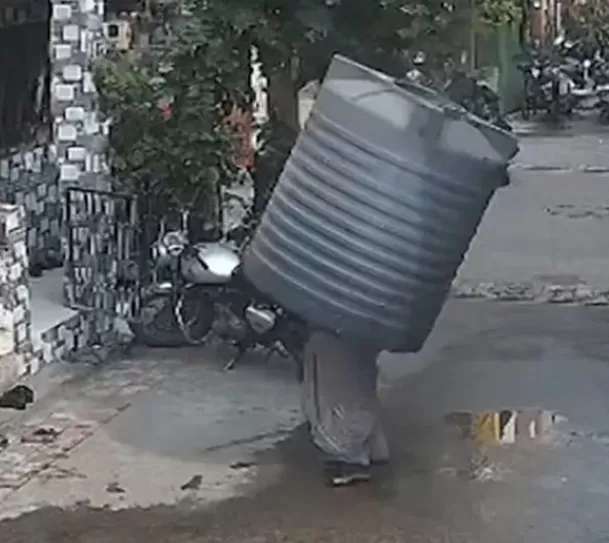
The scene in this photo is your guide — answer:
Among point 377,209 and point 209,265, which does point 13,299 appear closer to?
point 209,265

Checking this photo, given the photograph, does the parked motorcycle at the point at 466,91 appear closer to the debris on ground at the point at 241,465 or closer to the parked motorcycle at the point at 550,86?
the debris on ground at the point at 241,465

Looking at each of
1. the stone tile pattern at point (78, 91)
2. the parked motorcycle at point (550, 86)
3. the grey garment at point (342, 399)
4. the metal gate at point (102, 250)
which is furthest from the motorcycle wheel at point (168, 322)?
the parked motorcycle at point (550, 86)

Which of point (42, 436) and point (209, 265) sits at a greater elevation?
point (209, 265)

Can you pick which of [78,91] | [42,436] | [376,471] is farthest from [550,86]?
[376,471]

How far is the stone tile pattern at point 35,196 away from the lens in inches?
482

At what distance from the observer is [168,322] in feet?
36.0

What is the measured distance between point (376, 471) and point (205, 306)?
2.90m

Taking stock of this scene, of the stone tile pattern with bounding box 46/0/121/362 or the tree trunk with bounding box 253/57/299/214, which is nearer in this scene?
the stone tile pattern with bounding box 46/0/121/362

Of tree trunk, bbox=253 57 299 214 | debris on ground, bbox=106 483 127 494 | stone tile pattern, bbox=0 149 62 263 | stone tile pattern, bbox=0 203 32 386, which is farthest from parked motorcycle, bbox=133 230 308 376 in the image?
debris on ground, bbox=106 483 127 494

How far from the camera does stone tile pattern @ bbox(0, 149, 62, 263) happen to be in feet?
40.1

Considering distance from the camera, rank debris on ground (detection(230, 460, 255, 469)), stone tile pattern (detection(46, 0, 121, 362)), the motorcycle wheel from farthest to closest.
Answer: stone tile pattern (detection(46, 0, 121, 362)) < the motorcycle wheel < debris on ground (detection(230, 460, 255, 469))

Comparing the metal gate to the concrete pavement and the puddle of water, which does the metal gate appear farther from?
the concrete pavement

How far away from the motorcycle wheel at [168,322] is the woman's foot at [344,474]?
291cm

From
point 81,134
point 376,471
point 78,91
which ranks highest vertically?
point 78,91
